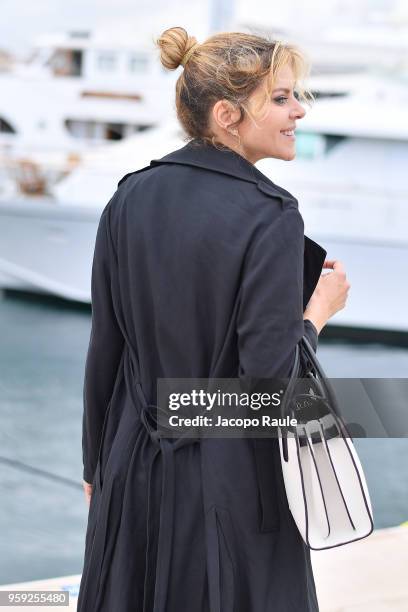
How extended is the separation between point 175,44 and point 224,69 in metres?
0.10

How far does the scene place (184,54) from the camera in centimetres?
132

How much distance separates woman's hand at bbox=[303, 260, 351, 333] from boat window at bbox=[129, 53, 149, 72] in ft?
50.6

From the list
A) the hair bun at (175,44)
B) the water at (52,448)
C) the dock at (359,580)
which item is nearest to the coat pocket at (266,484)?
the hair bun at (175,44)

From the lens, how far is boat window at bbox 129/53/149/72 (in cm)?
1617

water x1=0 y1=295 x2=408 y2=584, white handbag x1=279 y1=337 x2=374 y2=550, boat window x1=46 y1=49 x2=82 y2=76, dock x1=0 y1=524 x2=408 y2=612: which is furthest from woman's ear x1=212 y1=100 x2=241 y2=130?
boat window x1=46 y1=49 x2=82 y2=76

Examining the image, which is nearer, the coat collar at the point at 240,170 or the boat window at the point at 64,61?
the coat collar at the point at 240,170

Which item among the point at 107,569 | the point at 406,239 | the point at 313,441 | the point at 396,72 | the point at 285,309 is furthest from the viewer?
the point at 396,72

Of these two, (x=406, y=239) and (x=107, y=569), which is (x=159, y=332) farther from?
(x=406, y=239)

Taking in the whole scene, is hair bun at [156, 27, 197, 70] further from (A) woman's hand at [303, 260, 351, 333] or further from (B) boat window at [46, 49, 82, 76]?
(B) boat window at [46, 49, 82, 76]

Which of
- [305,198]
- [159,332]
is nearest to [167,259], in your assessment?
[159,332]

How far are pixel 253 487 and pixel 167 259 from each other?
1.15ft

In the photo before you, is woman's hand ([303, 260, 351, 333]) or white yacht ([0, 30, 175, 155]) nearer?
woman's hand ([303, 260, 351, 333])

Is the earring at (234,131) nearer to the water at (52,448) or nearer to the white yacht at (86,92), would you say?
the water at (52,448)

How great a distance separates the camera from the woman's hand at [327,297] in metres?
1.33
